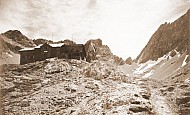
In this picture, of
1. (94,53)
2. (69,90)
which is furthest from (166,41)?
(69,90)

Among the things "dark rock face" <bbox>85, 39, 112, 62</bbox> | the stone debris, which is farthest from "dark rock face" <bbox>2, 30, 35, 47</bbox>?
"dark rock face" <bbox>85, 39, 112, 62</bbox>

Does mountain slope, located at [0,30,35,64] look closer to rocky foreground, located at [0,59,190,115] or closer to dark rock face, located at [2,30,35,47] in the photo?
dark rock face, located at [2,30,35,47]

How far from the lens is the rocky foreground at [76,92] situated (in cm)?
1190

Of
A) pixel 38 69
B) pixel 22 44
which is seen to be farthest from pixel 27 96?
pixel 22 44

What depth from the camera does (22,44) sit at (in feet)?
110

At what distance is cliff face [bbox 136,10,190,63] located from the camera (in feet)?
136

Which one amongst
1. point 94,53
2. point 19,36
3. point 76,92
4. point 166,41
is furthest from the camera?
point 166,41

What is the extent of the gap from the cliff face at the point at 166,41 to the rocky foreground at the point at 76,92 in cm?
2472

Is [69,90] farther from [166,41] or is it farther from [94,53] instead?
[166,41]

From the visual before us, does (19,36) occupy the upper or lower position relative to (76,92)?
upper

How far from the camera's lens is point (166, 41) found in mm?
48844

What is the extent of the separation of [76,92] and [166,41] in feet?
123

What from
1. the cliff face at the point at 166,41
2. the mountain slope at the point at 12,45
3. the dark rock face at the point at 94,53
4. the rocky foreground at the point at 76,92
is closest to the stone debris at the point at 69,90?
the rocky foreground at the point at 76,92

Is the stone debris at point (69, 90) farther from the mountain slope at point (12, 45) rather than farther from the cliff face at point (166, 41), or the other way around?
the cliff face at point (166, 41)
